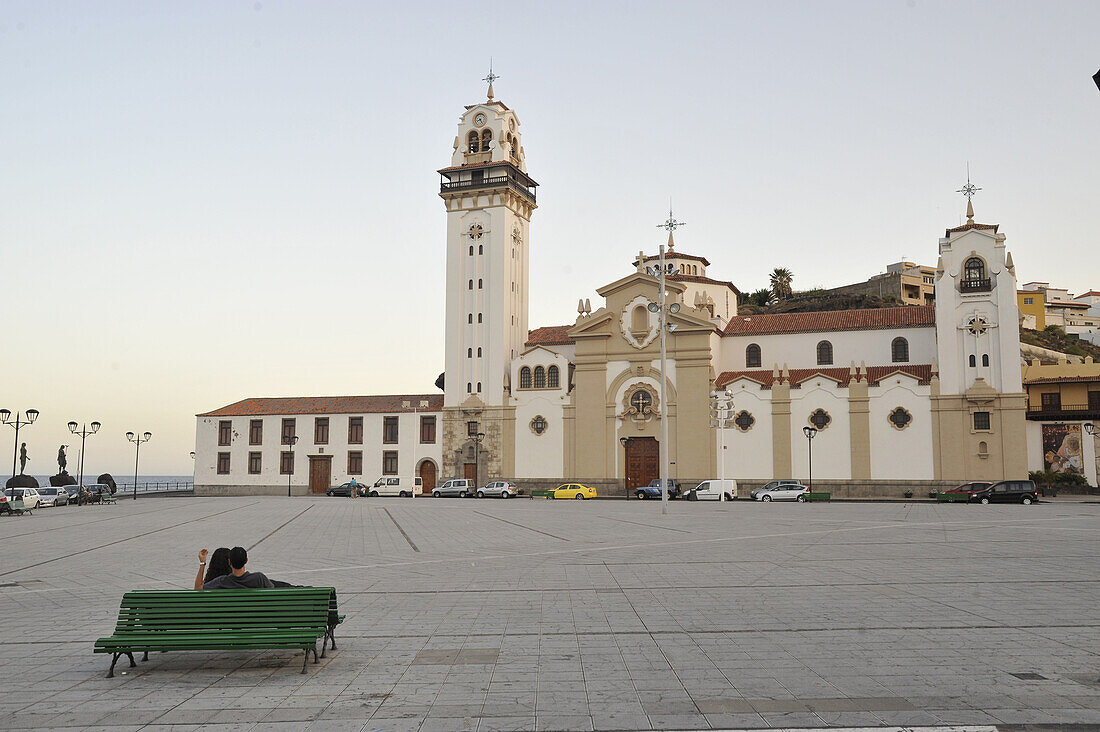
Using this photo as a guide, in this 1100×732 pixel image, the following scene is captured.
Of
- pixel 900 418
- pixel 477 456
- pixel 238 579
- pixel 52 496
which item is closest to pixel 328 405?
pixel 477 456

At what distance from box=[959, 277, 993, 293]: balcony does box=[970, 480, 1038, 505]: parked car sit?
1425cm

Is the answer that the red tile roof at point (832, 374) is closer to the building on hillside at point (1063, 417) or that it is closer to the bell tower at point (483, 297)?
the building on hillside at point (1063, 417)

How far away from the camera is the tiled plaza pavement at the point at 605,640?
250 inches

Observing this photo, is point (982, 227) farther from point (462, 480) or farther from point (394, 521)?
point (394, 521)

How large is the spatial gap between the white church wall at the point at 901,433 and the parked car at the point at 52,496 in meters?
45.1

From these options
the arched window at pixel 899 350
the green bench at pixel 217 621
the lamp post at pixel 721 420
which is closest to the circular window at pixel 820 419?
the lamp post at pixel 721 420

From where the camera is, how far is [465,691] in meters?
6.92

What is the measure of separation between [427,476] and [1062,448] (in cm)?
4195

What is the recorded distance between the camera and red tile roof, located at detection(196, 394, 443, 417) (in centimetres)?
6419

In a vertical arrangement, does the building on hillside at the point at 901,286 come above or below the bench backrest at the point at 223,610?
above

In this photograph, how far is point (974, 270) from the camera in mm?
51719

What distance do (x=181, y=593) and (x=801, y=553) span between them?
12.8 metres

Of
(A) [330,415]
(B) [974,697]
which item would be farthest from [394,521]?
(A) [330,415]

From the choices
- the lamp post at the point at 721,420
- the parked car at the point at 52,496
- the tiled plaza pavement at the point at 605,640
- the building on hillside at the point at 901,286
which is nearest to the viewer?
the tiled plaza pavement at the point at 605,640
